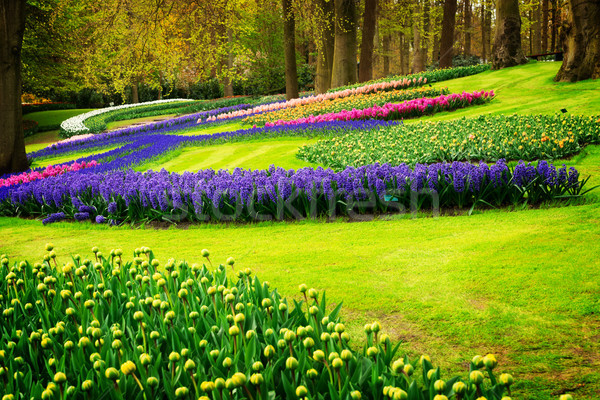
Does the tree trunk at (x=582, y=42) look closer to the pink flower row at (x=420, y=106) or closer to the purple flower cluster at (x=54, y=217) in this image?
the pink flower row at (x=420, y=106)

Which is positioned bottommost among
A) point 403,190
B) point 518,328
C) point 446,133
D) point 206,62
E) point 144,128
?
point 518,328

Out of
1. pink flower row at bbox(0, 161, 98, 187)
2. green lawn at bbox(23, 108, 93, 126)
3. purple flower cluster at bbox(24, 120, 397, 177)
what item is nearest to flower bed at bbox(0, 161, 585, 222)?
pink flower row at bbox(0, 161, 98, 187)

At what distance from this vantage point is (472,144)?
23.7 ft

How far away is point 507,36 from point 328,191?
590 inches

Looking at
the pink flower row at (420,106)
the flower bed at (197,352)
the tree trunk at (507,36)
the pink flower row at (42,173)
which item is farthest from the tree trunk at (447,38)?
the flower bed at (197,352)

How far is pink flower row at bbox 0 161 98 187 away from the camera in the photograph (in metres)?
8.94

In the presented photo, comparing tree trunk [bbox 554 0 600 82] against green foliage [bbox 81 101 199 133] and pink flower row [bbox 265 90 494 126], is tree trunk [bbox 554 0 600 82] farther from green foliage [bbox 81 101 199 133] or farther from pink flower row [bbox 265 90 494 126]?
green foliage [bbox 81 101 199 133]

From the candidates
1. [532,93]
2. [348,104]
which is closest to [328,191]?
[348,104]

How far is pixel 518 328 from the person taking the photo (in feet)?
9.20

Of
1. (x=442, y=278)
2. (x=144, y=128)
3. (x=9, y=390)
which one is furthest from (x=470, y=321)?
(x=144, y=128)

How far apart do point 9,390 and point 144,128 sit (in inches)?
736

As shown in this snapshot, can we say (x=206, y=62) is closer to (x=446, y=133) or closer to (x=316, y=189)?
(x=446, y=133)

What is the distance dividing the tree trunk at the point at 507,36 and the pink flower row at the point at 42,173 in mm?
14652

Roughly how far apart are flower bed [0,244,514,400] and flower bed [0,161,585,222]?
245cm
